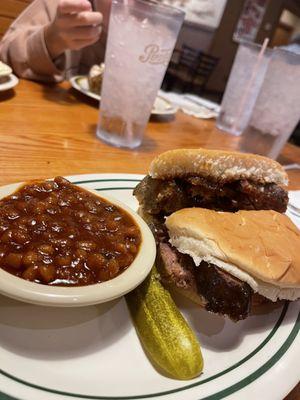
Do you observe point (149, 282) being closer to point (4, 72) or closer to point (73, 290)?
point (73, 290)

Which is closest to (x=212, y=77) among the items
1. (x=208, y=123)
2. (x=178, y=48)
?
(x=178, y=48)

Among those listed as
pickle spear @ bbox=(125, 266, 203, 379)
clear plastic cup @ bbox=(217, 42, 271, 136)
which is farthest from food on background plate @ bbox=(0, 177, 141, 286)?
clear plastic cup @ bbox=(217, 42, 271, 136)

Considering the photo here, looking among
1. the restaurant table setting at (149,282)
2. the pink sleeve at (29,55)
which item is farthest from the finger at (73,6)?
the restaurant table setting at (149,282)

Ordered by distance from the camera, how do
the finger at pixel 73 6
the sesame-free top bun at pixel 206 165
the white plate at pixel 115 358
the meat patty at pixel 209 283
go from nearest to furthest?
the white plate at pixel 115 358
the meat patty at pixel 209 283
the sesame-free top bun at pixel 206 165
the finger at pixel 73 6

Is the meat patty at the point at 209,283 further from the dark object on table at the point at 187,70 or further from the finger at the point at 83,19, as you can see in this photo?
the dark object on table at the point at 187,70

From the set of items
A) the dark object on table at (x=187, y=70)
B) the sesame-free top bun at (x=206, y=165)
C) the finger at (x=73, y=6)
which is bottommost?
the dark object on table at (x=187, y=70)

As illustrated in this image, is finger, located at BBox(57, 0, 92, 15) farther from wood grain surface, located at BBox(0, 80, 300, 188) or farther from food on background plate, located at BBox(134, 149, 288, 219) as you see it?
food on background plate, located at BBox(134, 149, 288, 219)
